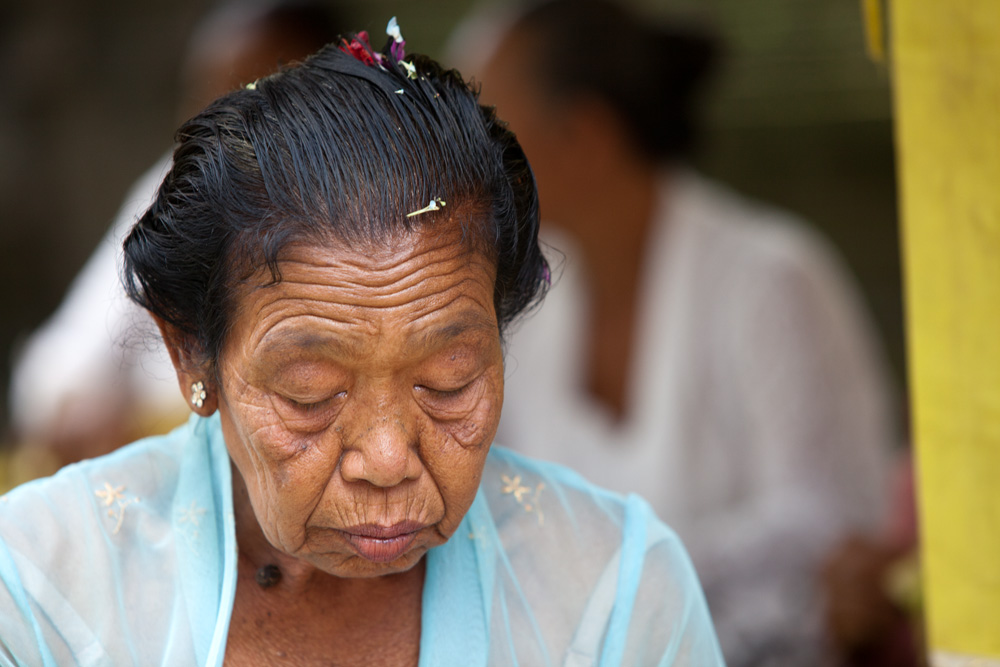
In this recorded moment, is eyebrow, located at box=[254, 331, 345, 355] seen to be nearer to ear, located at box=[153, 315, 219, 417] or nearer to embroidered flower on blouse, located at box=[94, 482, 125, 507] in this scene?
ear, located at box=[153, 315, 219, 417]

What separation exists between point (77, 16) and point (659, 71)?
3751mm

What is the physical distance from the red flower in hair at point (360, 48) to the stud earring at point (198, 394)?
56 cm

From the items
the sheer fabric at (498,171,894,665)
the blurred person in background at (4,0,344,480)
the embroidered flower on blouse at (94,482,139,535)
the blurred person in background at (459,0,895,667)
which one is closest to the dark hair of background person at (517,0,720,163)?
the blurred person in background at (459,0,895,667)

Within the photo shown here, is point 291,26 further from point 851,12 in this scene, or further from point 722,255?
point 851,12

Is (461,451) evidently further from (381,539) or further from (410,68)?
(410,68)

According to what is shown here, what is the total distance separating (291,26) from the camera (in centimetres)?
450

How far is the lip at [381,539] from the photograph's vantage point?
1600 millimetres

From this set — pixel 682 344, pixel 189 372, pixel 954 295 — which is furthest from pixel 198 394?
pixel 682 344

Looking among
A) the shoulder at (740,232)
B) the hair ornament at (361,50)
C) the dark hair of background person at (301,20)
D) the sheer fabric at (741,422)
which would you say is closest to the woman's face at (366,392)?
the hair ornament at (361,50)

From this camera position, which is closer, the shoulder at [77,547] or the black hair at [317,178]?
the black hair at [317,178]

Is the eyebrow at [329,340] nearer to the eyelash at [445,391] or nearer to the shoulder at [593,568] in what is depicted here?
Result: the eyelash at [445,391]

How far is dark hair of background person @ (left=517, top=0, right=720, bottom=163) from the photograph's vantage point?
3953mm

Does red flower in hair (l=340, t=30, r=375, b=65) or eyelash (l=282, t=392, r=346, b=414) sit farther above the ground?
red flower in hair (l=340, t=30, r=375, b=65)

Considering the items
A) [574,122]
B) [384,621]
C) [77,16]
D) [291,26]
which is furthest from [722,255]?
[77,16]
